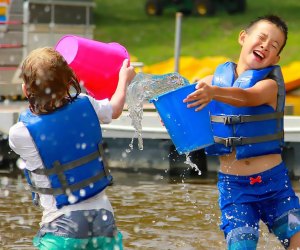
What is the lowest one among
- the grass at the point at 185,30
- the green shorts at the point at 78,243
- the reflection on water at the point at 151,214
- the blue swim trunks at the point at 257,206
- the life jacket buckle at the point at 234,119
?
the grass at the point at 185,30

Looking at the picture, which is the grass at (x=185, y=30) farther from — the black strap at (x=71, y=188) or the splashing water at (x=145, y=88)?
the black strap at (x=71, y=188)

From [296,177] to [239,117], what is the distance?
511cm

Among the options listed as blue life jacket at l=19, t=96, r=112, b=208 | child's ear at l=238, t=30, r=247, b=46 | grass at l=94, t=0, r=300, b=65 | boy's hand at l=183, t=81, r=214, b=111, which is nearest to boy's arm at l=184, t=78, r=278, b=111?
boy's hand at l=183, t=81, r=214, b=111

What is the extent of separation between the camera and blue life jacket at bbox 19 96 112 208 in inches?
148

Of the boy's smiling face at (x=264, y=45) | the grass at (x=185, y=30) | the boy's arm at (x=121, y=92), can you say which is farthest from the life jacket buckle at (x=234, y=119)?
the grass at (x=185, y=30)

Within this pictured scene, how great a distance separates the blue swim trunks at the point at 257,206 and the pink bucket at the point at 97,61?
0.79 meters

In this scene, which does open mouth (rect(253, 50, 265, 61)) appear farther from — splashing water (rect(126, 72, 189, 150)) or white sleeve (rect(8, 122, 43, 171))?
white sleeve (rect(8, 122, 43, 171))

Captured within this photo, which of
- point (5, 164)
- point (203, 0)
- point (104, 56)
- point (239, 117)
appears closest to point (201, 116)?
point (239, 117)

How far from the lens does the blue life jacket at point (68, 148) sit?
375cm

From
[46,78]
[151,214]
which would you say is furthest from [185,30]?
[46,78]

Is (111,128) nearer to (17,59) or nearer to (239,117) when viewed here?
(17,59)

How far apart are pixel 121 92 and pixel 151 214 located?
12.2 feet

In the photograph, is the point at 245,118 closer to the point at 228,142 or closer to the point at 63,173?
the point at 228,142

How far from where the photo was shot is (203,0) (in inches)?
1256
